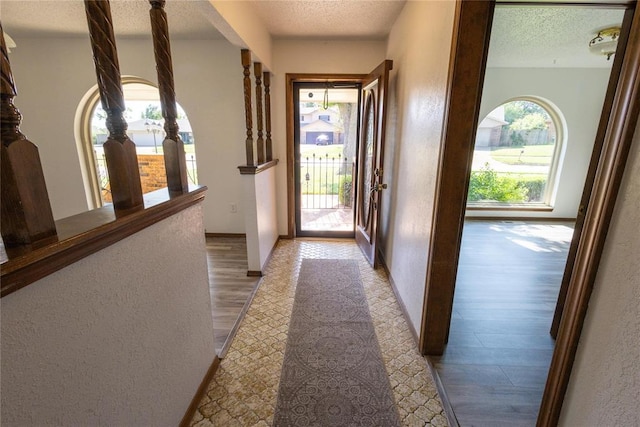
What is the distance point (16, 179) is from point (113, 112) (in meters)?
0.41

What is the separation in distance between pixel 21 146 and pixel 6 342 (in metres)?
0.43

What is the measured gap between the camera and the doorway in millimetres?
4512

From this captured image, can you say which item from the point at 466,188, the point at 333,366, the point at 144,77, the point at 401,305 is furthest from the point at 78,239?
the point at 144,77

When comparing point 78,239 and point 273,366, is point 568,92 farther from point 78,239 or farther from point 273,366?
point 78,239

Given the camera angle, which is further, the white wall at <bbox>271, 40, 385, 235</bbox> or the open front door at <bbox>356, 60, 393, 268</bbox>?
the white wall at <bbox>271, 40, 385, 235</bbox>

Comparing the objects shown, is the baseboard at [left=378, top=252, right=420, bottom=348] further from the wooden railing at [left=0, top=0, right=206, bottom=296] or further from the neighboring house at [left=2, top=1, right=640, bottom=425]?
the wooden railing at [left=0, top=0, right=206, bottom=296]

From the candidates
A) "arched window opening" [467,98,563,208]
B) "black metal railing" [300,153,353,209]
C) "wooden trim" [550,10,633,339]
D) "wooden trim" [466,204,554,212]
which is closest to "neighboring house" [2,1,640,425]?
"arched window opening" [467,98,563,208]

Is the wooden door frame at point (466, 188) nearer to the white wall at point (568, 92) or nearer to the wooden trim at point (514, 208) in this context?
the white wall at point (568, 92)

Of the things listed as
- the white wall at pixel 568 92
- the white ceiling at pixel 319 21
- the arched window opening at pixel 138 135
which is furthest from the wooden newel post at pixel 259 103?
the white wall at pixel 568 92

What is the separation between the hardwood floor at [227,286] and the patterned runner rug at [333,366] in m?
0.44

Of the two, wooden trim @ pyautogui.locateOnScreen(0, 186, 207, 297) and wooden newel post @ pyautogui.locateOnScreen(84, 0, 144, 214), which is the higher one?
wooden newel post @ pyautogui.locateOnScreen(84, 0, 144, 214)

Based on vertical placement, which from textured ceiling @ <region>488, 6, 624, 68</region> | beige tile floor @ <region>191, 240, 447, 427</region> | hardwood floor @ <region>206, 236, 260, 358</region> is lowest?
beige tile floor @ <region>191, 240, 447, 427</region>

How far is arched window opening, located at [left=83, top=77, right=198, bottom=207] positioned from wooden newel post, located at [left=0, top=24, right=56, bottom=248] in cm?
288

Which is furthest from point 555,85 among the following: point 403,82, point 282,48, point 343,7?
point 282,48
